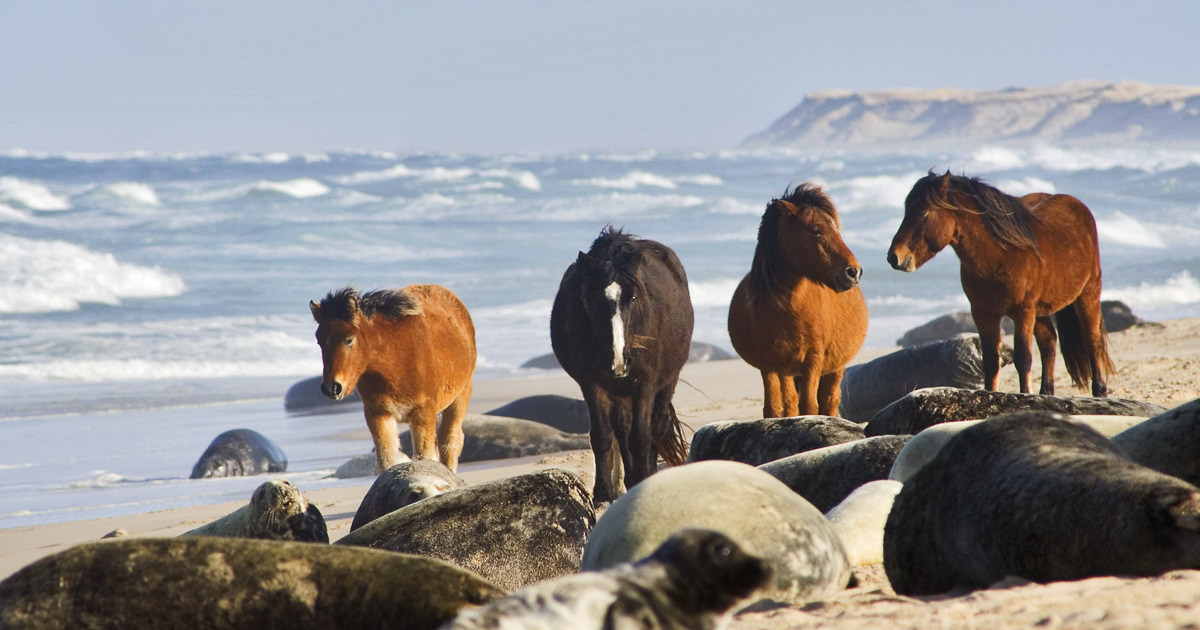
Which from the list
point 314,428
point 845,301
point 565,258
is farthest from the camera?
point 565,258

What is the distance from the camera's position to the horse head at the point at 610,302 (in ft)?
20.7

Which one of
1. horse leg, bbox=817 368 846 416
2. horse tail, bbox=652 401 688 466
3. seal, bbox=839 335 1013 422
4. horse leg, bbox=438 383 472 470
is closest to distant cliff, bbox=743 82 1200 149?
seal, bbox=839 335 1013 422

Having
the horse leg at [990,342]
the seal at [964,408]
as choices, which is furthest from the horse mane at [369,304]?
the horse leg at [990,342]

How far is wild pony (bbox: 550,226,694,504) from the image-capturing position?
254 inches

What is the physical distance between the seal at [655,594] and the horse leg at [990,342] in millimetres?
6164

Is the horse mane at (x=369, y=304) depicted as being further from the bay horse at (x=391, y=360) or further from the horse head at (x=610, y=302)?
the horse head at (x=610, y=302)

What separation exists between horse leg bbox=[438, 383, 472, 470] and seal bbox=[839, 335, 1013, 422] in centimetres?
347

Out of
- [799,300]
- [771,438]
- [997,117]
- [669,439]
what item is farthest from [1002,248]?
[997,117]

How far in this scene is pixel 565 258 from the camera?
32.2 metres

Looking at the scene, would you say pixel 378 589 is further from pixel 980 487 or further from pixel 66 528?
pixel 66 528

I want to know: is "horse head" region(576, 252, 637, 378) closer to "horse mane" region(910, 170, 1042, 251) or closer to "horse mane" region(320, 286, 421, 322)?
"horse mane" region(320, 286, 421, 322)

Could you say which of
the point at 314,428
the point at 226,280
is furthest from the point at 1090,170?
the point at 314,428

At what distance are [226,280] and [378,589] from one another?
2582 centimetres

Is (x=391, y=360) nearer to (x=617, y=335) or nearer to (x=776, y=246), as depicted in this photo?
(x=617, y=335)
